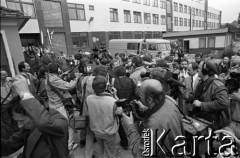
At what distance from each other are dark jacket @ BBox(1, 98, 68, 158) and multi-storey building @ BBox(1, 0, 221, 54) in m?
Result: 10.2

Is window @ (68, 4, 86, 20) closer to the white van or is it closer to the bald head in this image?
the white van

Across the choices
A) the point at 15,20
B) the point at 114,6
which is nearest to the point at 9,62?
the point at 15,20

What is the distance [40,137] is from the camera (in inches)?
58.4

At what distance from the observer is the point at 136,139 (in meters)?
1.79

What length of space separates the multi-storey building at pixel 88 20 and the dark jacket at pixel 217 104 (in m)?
10.8

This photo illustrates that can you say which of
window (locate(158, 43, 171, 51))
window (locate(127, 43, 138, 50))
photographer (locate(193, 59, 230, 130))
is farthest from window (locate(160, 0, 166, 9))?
photographer (locate(193, 59, 230, 130))

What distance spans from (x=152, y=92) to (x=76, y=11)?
19.8m

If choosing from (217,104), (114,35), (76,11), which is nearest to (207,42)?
(114,35)

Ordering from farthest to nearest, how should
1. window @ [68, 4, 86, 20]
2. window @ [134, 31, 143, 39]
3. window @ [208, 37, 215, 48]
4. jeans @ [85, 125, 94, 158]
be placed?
window @ [134, 31, 143, 39]
window @ [208, 37, 215, 48]
window @ [68, 4, 86, 20]
jeans @ [85, 125, 94, 158]

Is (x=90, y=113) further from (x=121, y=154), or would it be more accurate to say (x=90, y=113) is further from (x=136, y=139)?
(x=121, y=154)

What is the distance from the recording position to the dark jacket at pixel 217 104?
2161 mm

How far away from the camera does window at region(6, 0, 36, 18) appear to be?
13895mm

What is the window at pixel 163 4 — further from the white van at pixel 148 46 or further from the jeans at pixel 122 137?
the jeans at pixel 122 137

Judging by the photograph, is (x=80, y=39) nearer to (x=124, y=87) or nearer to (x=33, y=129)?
(x=124, y=87)
